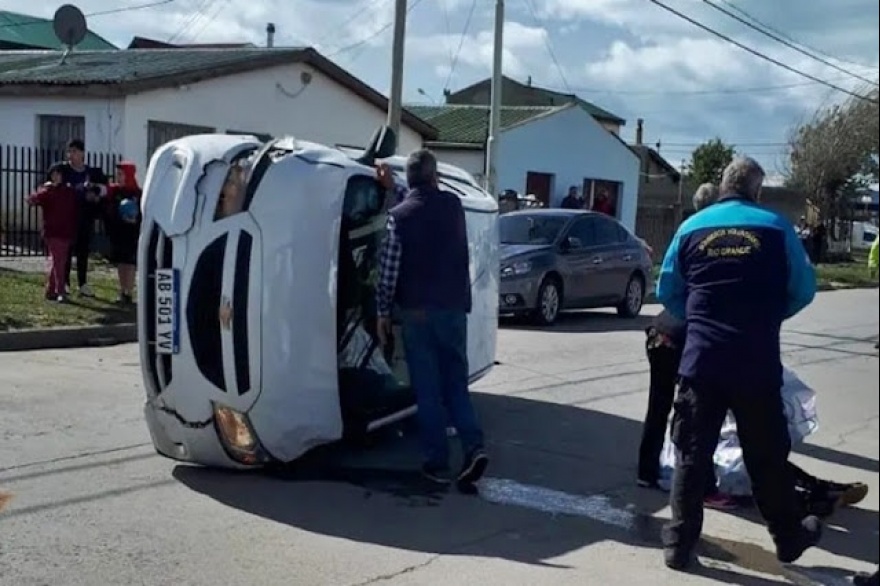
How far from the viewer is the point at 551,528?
637cm

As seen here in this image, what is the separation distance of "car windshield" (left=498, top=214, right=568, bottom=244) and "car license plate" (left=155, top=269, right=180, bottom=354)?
10556 millimetres

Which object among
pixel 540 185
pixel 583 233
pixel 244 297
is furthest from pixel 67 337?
pixel 540 185

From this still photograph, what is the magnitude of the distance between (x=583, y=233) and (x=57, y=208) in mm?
7362

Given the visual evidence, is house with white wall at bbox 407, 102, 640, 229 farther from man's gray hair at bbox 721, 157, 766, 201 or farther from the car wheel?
man's gray hair at bbox 721, 157, 766, 201

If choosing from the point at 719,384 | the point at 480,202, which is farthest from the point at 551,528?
the point at 480,202

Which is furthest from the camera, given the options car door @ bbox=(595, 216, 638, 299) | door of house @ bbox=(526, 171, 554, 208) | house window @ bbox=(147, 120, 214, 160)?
door of house @ bbox=(526, 171, 554, 208)

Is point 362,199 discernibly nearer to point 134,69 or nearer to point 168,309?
point 168,309

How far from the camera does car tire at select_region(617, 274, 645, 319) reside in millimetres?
18438

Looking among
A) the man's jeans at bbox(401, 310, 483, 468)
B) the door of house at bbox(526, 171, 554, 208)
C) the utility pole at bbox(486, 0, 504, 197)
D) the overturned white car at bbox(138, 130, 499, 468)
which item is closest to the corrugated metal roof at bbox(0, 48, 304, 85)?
the utility pole at bbox(486, 0, 504, 197)

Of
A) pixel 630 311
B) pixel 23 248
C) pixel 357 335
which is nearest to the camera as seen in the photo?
pixel 357 335

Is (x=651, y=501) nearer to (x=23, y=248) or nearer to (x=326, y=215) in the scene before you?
(x=326, y=215)

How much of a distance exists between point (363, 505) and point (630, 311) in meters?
12.4

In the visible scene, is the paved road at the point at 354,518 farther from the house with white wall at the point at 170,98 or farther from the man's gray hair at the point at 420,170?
the house with white wall at the point at 170,98

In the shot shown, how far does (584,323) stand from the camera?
57.0 feet
